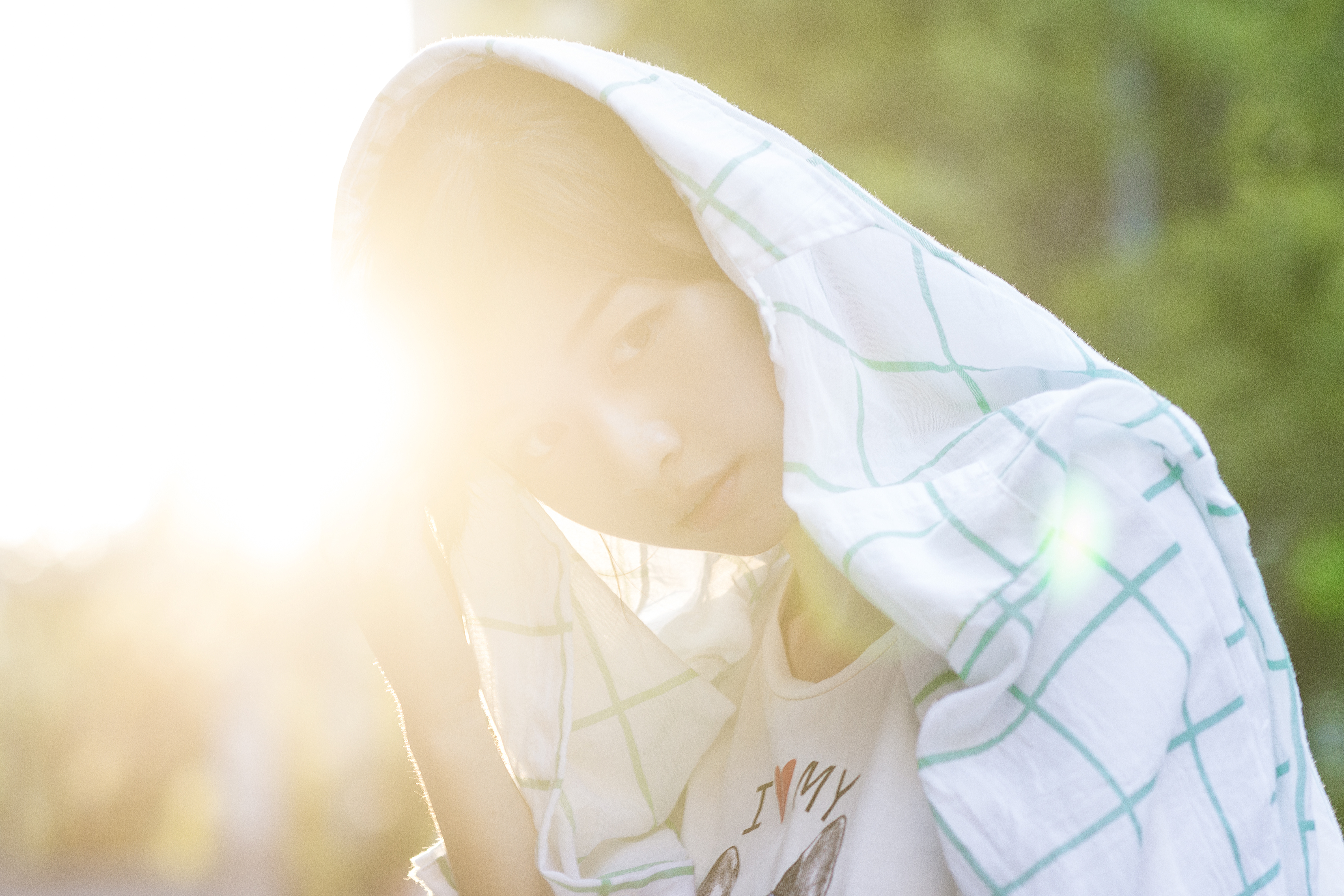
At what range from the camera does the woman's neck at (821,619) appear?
895 millimetres

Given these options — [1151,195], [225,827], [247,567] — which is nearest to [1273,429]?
[1151,195]

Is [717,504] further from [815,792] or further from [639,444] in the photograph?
[815,792]

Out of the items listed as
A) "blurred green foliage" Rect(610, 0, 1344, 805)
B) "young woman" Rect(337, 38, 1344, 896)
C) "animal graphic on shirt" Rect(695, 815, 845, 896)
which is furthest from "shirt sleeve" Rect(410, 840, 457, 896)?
"blurred green foliage" Rect(610, 0, 1344, 805)

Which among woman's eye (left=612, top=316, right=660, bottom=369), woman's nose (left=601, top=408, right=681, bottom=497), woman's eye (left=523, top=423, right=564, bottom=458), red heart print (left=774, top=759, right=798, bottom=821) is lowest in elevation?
red heart print (left=774, top=759, right=798, bottom=821)

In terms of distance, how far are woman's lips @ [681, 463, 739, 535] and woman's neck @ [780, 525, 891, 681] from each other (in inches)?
3.6

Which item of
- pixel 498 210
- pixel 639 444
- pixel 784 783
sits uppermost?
pixel 498 210

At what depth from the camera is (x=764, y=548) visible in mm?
898

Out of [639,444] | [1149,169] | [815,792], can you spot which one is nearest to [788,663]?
[815,792]

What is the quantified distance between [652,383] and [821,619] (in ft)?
0.91

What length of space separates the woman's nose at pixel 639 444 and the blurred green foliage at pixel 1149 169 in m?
2.98

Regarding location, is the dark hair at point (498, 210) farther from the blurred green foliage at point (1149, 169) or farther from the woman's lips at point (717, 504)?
the blurred green foliage at point (1149, 169)

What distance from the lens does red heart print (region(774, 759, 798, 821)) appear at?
2.79ft

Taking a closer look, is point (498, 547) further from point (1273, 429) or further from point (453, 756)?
point (1273, 429)

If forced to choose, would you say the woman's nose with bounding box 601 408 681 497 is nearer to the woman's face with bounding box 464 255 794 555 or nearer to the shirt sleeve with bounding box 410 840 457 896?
the woman's face with bounding box 464 255 794 555
